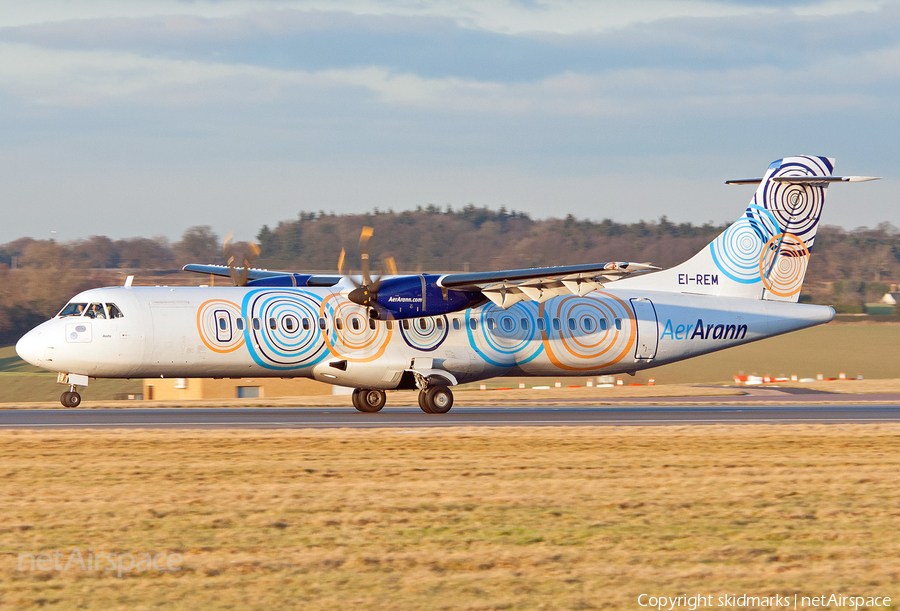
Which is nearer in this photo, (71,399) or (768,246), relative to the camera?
(71,399)

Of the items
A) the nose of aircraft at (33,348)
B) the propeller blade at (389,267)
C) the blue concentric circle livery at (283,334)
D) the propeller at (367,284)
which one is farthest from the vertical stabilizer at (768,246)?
the nose of aircraft at (33,348)

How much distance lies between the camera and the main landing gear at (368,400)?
76.2ft

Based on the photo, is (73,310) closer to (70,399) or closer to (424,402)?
(70,399)

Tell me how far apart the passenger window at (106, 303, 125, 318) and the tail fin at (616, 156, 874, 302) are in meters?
13.2

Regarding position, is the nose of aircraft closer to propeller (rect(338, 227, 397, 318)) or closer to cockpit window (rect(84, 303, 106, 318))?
cockpit window (rect(84, 303, 106, 318))

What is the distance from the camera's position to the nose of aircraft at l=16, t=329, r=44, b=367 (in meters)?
20.4

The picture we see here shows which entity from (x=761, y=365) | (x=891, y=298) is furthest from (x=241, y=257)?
(x=891, y=298)

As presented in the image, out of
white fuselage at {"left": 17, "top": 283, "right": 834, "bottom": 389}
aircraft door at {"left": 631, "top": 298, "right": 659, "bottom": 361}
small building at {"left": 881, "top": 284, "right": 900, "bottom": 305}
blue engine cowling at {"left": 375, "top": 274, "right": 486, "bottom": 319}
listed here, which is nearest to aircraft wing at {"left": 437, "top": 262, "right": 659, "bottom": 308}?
blue engine cowling at {"left": 375, "top": 274, "right": 486, "bottom": 319}

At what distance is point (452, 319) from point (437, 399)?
6.67 feet

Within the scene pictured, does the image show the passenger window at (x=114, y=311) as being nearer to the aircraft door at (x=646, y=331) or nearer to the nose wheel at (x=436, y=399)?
the nose wheel at (x=436, y=399)

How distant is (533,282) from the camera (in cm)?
2177

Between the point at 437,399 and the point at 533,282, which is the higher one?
the point at 533,282

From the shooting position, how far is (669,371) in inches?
1831

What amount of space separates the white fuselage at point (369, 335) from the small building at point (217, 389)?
56.3 feet
